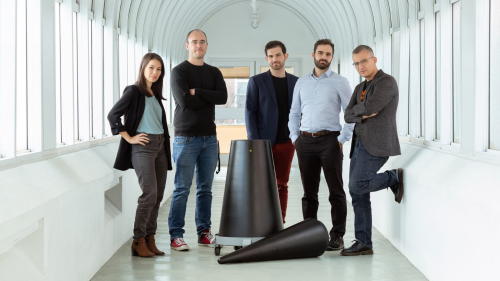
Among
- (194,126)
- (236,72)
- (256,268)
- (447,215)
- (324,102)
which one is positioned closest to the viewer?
(447,215)

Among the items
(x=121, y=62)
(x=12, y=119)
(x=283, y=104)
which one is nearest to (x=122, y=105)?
(x=12, y=119)

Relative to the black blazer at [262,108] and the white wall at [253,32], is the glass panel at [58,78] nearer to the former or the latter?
the black blazer at [262,108]

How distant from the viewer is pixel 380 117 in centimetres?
453

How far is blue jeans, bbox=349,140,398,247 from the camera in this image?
460 cm

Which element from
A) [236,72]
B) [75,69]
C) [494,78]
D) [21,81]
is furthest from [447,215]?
A: [236,72]

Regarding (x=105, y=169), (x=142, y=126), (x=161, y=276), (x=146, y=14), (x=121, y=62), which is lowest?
(x=161, y=276)

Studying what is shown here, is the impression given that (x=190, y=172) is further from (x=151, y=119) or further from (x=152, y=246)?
(x=152, y=246)

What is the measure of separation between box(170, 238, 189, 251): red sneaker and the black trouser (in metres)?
1.31

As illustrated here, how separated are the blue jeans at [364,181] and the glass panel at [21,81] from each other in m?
2.70

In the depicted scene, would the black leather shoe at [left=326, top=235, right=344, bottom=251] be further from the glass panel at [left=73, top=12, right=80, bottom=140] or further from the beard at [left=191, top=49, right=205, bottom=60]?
the glass panel at [left=73, top=12, right=80, bottom=140]

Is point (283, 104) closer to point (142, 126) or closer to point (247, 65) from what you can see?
point (142, 126)

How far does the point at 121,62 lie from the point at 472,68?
181 inches

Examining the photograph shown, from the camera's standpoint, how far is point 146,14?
809 cm

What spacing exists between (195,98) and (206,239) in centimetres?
139
